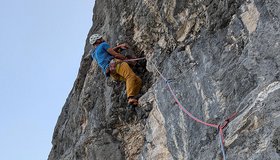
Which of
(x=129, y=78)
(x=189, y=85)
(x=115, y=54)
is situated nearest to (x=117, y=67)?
(x=115, y=54)

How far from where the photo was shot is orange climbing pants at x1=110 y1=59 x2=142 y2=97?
890 cm

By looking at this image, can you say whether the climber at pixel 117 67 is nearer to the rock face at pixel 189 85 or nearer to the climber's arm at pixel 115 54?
the climber's arm at pixel 115 54

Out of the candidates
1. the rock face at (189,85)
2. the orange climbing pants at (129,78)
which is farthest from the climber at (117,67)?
the rock face at (189,85)

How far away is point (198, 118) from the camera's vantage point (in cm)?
682

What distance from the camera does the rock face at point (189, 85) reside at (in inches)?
226

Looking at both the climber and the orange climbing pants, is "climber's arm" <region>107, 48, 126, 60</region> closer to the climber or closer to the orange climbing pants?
the climber

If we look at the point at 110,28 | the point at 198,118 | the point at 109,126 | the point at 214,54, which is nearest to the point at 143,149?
the point at 109,126

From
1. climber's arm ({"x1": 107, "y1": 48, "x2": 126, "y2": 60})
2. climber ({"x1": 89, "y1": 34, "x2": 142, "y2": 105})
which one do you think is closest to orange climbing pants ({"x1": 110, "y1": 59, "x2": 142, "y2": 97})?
climber ({"x1": 89, "y1": 34, "x2": 142, "y2": 105})

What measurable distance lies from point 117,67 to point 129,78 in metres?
0.48

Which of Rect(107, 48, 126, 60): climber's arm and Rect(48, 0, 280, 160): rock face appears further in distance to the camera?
Rect(107, 48, 126, 60): climber's arm

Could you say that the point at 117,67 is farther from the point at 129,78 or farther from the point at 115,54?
the point at 129,78

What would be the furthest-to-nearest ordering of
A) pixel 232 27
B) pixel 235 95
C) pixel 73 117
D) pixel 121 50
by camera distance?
pixel 73 117, pixel 121 50, pixel 232 27, pixel 235 95

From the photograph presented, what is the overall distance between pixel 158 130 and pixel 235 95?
6.83 ft

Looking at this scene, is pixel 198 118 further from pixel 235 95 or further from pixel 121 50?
pixel 121 50
